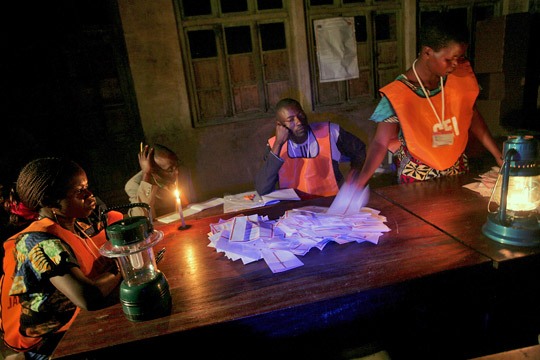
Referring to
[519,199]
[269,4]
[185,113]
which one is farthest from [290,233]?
[269,4]

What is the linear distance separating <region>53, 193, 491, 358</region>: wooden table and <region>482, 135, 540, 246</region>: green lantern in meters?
0.19

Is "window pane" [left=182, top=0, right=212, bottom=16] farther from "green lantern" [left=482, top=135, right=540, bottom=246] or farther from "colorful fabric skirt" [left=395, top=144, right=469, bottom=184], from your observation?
"green lantern" [left=482, top=135, right=540, bottom=246]

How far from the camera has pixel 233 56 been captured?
501 cm

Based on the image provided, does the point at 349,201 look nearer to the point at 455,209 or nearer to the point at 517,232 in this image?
the point at 455,209

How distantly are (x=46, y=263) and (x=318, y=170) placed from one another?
2.35 meters

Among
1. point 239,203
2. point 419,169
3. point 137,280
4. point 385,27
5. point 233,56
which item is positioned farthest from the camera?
point 385,27

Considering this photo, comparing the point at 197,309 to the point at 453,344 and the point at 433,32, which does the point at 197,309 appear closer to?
the point at 453,344

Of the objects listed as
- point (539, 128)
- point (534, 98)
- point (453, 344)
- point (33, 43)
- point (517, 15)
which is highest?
point (33, 43)

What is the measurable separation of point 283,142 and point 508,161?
1.96 m

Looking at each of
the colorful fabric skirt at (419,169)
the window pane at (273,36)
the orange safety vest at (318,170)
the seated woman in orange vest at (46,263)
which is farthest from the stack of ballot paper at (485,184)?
the window pane at (273,36)

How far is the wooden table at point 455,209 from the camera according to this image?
4.64 ft

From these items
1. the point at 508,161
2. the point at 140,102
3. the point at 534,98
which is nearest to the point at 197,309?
the point at 508,161

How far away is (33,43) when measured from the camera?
437 centimetres

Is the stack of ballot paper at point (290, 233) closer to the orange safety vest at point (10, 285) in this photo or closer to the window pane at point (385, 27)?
the orange safety vest at point (10, 285)
